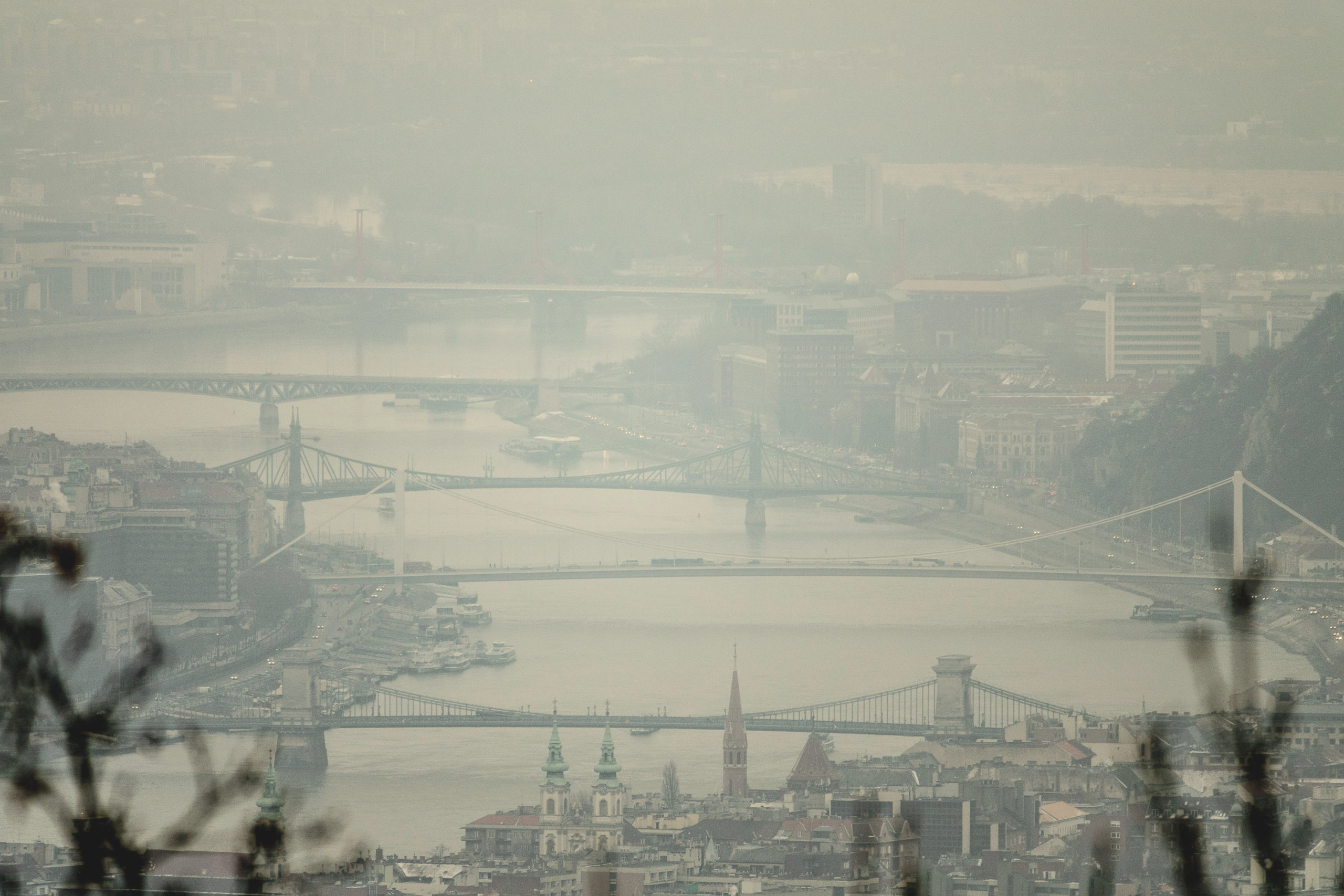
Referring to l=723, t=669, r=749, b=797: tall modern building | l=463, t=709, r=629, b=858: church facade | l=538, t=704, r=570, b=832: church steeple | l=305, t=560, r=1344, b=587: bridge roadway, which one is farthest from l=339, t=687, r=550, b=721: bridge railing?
l=305, t=560, r=1344, b=587: bridge roadway

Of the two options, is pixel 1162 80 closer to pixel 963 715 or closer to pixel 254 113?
pixel 254 113

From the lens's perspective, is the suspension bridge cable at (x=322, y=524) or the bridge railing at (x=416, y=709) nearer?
the bridge railing at (x=416, y=709)

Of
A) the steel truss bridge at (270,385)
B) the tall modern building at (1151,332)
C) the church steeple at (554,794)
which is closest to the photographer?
the church steeple at (554,794)

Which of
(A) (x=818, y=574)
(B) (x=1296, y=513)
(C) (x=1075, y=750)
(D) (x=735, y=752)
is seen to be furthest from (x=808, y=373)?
(D) (x=735, y=752)

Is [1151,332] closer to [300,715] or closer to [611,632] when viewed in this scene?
[611,632]

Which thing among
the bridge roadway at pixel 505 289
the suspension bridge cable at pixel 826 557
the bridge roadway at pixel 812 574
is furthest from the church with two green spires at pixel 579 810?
the bridge roadway at pixel 505 289

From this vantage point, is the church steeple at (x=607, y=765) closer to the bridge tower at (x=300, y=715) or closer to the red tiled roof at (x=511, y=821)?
the red tiled roof at (x=511, y=821)
